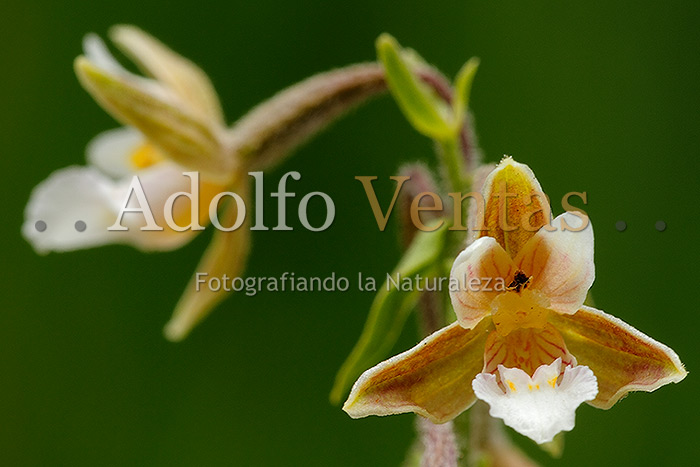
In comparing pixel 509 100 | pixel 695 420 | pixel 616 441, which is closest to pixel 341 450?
pixel 616 441

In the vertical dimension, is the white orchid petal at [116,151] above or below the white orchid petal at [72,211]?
above

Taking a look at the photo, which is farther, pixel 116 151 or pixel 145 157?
pixel 116 151

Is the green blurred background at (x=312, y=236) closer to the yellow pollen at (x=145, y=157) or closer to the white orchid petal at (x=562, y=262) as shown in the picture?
the yellow pollen at (x=145, y=157)

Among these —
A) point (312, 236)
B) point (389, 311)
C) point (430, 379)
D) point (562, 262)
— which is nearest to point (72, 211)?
point (389, 311)

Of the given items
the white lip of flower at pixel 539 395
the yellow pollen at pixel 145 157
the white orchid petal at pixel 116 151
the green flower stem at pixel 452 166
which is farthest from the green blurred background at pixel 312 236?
the white lip of flower at pixel 539 395

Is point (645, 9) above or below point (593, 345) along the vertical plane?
above

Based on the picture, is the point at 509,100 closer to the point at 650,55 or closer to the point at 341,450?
the point at 650,55

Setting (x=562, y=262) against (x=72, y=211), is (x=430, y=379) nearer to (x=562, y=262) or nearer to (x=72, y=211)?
(x=562, y=262)
